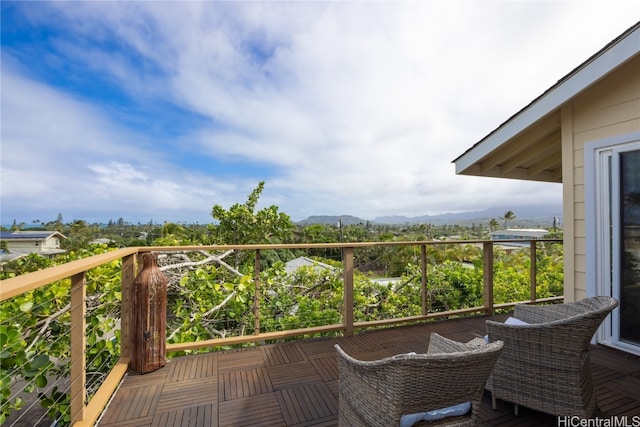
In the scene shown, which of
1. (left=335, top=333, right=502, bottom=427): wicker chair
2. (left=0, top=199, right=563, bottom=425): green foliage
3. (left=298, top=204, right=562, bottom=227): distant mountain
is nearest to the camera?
(left=335, top=333, right=502, bottom=427): wicker chair

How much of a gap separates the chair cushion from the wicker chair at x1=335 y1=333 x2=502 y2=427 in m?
0.02

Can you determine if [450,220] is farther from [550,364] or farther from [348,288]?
[550,364]

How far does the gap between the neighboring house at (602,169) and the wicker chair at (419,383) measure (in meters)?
2.68

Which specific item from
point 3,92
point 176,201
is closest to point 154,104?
point 3,92

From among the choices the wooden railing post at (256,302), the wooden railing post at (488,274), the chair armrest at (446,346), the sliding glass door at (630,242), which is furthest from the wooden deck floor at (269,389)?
the wooden railing post at (488,274)

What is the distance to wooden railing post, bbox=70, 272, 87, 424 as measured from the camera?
1.81m

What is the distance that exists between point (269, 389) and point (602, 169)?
3653 millimetres

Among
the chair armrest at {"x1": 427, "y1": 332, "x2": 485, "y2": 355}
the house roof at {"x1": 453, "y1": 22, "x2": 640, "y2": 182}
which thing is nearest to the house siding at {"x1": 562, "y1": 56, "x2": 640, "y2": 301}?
the house roof at {"x1": 453, "y1": 22, "x2": 640, "y2": 182}

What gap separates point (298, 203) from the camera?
33.7 meters

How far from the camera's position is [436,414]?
1.37 metres

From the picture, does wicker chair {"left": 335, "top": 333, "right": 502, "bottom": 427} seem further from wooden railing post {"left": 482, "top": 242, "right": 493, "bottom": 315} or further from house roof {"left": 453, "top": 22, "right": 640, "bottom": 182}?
wooden railing post {"left": 482, "top": 242, "right": 493, "bottom": 315}

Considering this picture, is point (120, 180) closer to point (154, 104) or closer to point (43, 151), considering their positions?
point (43, 151)

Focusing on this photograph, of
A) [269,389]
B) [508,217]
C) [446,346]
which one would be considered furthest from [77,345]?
[508,217]

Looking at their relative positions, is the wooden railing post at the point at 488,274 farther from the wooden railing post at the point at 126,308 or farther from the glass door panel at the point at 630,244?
the wooden railing post at the point at 126,308
